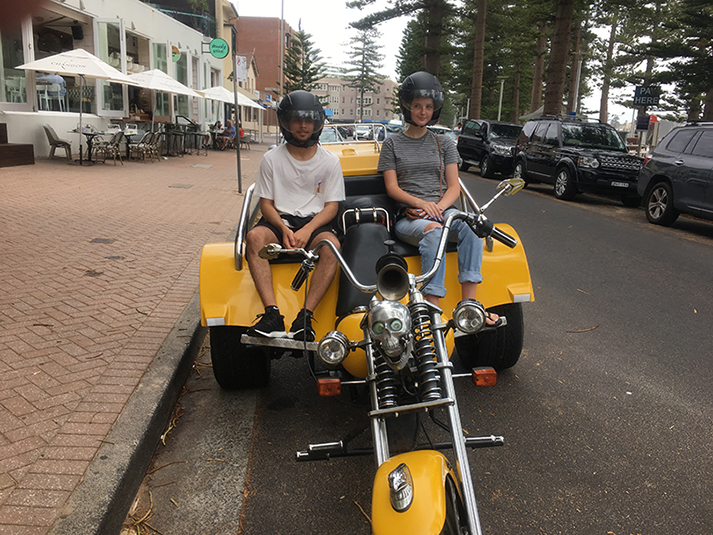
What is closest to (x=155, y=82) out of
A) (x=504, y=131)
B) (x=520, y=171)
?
(x=504, y=131)

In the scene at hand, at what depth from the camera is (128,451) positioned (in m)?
2.69

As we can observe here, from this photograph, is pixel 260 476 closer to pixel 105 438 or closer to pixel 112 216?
pixel 105 438

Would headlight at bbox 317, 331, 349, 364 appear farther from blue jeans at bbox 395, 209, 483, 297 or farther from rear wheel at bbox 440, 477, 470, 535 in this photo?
blue jeans at bbox 395, 209, 483, 297

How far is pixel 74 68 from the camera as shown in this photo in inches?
558

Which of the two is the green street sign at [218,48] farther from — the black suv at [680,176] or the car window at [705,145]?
the car window at [705,145]

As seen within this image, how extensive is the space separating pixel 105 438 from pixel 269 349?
3.05 feet

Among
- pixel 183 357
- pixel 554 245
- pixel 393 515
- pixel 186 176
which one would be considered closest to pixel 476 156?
pixel 186 176

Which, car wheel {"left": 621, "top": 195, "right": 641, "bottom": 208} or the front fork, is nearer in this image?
the front fork

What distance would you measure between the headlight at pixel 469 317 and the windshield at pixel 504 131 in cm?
1796

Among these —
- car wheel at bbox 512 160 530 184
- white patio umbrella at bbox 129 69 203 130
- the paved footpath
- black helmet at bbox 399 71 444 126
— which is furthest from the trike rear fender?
white patio umbrella at bbox 129 69 203 130

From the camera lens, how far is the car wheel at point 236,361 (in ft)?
11.1

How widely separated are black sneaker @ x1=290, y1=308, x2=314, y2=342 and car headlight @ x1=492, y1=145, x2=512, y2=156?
1624 centimetres

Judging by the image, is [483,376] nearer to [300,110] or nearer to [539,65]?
[300,110]

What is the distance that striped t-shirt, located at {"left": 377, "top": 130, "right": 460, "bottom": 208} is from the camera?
4.07 metres
